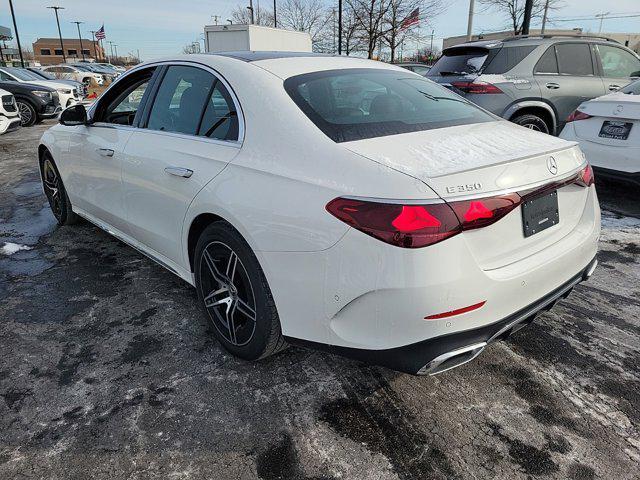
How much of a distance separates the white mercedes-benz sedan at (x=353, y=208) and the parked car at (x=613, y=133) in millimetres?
2743

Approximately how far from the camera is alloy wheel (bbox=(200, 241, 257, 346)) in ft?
8.16

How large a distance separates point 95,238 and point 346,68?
10.1ft

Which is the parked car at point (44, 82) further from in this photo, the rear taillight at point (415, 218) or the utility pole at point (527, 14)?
the rear taillight at point (415, 218)

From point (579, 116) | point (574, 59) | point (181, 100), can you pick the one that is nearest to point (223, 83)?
point (181, 100)

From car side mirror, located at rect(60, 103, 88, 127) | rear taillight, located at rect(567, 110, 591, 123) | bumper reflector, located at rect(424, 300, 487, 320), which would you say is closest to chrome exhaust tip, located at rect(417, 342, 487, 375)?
bumper reflector, located at rect(424, 300, 487, 320)

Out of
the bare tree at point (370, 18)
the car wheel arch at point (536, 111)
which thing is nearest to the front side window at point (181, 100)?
the car wheel arch at point (536, 111)

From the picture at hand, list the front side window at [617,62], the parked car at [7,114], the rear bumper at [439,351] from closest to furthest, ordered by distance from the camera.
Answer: the rear bumper at [439,351], the front side window at [617,62], the parked car at [7,114]

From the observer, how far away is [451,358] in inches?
76.3

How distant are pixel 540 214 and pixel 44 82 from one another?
16654mm

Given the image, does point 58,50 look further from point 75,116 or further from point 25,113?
point 75,116

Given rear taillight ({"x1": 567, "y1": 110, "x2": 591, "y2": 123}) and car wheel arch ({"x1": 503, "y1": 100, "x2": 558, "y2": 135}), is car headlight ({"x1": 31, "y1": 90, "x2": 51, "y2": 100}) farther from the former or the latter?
rear taillight ({"x1": 567, "y1": 110, "x2": 591, "y2": 123})

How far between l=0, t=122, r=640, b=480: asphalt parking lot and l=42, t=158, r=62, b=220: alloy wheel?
5.46 feet

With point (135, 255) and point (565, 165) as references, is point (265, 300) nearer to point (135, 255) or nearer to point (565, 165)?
point (565, 165)

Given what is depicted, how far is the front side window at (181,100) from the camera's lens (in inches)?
114
